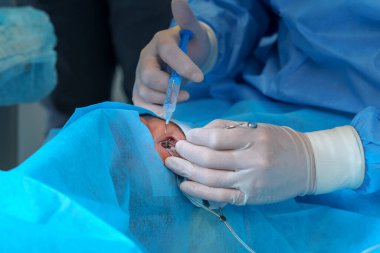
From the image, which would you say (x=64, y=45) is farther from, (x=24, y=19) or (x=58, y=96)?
(x=24, y=19)

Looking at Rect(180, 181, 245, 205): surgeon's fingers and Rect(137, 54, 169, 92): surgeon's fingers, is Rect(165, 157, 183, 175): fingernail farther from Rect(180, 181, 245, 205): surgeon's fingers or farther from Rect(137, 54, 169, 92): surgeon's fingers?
Rect(137, 54, 169, 92): surgeon's fingers

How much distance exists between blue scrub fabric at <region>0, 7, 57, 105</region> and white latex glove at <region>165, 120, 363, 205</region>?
488 millimetres

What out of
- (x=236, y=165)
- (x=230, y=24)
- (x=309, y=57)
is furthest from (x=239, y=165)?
(x=230, y=24)

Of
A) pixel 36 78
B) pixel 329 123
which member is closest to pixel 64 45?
pixel 36 78

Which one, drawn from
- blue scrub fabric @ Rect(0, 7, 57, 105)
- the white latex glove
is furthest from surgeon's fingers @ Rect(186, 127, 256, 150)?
blue scrub fabric @ Rect(0, 7, 57, 105)

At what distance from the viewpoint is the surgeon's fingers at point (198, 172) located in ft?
2.28

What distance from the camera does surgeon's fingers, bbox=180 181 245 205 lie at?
68 cm

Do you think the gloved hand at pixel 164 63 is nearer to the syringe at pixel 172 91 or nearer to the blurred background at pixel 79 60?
the syringe at pixel 172 91

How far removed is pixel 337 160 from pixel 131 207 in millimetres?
348

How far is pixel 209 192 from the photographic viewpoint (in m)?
0.68

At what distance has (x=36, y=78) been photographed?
3.72 ft

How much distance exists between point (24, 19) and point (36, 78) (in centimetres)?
15

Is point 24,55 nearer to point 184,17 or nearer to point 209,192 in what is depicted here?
point 184,17

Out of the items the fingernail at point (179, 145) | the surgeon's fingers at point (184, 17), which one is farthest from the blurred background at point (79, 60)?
the fingernail at point (179, 145)
